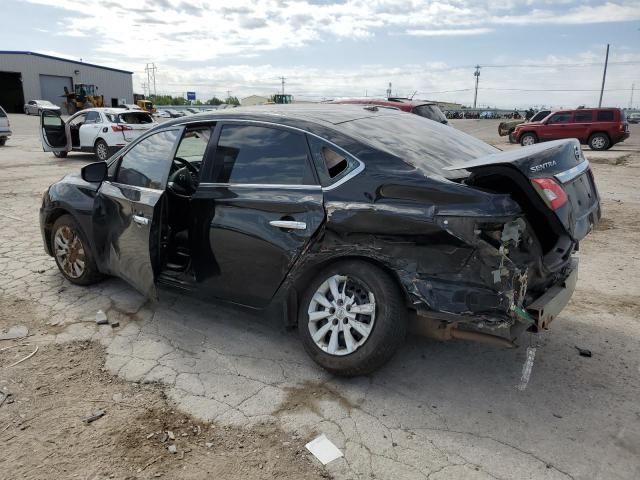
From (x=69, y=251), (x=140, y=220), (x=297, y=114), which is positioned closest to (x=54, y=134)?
(x=69, y=251)

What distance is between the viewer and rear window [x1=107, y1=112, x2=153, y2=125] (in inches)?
594

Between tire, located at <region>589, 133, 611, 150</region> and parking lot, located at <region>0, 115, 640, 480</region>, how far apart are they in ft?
58.8

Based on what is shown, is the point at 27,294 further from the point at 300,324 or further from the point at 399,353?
A: the point at 399,353

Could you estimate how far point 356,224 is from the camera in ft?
9.86

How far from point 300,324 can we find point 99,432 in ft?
4.31

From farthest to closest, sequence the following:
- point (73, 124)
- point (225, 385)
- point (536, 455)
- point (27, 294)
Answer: point (73, 124), point (27, 294), point (225, 385), point (536, 455)

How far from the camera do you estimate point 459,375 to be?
131 inches

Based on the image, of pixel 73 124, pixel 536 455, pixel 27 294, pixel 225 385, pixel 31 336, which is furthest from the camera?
pixel 73 124

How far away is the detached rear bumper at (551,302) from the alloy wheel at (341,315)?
3.01 feet

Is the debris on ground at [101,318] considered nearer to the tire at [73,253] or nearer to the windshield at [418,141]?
the tire at [73,253]

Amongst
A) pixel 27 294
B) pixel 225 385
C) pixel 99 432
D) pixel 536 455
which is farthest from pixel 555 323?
pixel 27 294

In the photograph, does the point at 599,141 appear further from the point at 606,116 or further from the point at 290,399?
the point at 290,399

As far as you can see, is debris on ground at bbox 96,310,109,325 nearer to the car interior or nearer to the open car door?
the car interior

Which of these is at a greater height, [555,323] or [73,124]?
[73,124]
